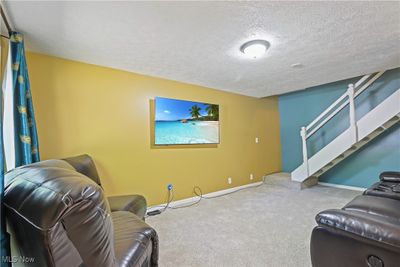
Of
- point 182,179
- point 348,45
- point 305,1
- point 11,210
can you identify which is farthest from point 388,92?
point 11,210

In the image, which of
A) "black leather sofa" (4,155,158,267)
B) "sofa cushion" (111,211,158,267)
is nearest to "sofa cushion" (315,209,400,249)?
"sofa cushion" (111,211,158,267)

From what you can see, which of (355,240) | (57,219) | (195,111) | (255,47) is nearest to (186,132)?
(195,111)

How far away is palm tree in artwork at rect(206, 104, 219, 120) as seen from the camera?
12.8 feet

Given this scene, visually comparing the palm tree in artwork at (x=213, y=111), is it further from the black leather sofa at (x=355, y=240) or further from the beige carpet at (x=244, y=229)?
the black leather sofa at (x=355, y=240)

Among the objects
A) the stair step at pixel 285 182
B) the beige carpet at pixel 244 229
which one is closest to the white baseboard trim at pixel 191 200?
the beige carpet at pixel 244 229

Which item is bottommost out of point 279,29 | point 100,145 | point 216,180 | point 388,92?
point 216,180

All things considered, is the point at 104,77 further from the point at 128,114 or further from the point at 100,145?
the point at 100,145

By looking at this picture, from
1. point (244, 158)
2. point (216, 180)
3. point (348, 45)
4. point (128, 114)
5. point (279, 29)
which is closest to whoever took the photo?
point (279, 29)

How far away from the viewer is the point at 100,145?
9.05 ft

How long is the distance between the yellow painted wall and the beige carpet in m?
0.56

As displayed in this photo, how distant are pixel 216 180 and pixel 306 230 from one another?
1.89m

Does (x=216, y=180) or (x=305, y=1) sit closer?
(x=305, y=1)

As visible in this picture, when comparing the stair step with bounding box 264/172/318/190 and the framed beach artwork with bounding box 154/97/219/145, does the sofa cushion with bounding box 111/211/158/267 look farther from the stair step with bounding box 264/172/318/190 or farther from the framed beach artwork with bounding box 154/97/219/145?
the stair step with bounding box 264/172/318/190

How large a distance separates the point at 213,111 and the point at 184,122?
73cm
